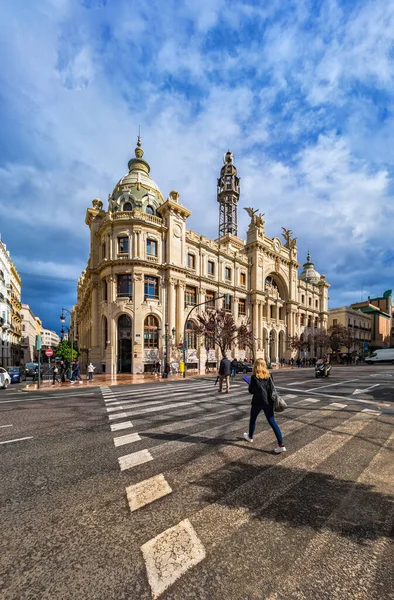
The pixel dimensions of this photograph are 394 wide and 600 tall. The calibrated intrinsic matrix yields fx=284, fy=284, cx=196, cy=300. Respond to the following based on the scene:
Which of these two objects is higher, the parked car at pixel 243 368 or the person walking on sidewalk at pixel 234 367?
the person walking on sidewalk at pixel 234 367

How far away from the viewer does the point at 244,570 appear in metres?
2.35

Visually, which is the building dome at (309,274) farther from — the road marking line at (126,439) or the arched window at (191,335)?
the road marking line at (126,439)

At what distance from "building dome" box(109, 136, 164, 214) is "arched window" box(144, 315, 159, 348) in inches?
493

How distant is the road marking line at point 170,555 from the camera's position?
226 centimetres

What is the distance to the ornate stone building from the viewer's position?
97.4ft

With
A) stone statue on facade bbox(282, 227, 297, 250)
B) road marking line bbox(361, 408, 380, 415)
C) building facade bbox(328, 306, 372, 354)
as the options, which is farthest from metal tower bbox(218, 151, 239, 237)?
road marking line bbox(361, 408, 380, 415)

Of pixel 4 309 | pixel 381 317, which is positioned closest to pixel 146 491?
pixel 4 309

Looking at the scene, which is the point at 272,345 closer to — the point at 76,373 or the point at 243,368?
the point at 243,368

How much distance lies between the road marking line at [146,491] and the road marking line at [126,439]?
5.88 ft

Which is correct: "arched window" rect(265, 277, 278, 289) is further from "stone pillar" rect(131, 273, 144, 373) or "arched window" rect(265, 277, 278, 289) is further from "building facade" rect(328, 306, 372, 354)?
"stone pillar" rect(131, 273, 144, 373)

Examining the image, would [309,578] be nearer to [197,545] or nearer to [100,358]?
[197,545]

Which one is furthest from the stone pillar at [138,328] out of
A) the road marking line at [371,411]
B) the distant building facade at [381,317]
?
the distant building facade at [381,317]

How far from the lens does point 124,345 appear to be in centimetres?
3006

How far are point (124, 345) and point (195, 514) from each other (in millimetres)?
28030
